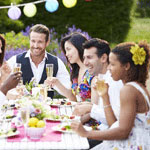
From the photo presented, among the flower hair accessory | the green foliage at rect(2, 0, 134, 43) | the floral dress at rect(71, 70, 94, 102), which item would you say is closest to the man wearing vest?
the floral dress at rect(71, 70, 94, 102)

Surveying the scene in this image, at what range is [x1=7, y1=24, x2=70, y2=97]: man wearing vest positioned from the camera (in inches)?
205

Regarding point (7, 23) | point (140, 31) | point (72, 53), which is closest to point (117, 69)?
point (72, 53)

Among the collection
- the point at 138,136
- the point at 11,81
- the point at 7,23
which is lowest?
the point at 138,136

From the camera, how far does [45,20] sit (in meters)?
13.6

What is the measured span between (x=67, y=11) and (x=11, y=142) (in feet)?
35.8

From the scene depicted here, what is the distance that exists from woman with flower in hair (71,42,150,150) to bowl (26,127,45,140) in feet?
0.82

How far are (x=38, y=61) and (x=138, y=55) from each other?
2479 mm

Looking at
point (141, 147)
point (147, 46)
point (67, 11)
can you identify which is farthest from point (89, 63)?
point (67, 11)

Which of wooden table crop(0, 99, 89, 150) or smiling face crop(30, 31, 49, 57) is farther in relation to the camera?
smiling face crop(30, 31, 49, 57)

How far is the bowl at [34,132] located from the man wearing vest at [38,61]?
2313 millimetres

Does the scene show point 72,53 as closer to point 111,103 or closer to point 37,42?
point 37,42

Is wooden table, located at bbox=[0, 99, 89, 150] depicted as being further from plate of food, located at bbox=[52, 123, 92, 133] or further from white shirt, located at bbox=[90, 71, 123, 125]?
white shirt, located at bbox=[90, 71, 123, 125]

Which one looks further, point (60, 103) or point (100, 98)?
point (60, 103)

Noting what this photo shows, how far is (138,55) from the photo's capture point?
311 cm
